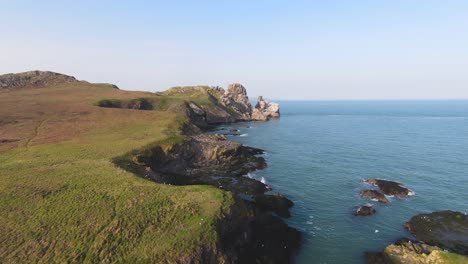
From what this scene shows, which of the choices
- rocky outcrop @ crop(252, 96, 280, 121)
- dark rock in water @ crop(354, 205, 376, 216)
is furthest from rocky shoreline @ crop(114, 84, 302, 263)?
rocky outcrop @ crop(252, 96, 280, 121)

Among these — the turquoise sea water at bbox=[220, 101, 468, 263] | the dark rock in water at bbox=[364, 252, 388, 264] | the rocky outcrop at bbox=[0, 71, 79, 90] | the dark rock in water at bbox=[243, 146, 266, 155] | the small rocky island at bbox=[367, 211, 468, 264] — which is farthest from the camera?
the rocky outcrop at bbox=[0, 71, 79, 90]

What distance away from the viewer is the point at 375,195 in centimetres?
5075

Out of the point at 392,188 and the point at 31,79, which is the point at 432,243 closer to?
the point at 392,188

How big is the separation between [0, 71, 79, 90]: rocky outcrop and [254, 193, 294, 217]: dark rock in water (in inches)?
5368

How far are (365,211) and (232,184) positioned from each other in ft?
72.4

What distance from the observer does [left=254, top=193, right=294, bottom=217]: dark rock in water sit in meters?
44.9

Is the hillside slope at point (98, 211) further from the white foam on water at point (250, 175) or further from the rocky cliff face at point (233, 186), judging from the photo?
the white foam on water at point (250, 175)

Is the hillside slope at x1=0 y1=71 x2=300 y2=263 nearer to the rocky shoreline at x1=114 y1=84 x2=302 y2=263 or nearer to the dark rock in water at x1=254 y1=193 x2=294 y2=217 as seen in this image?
the rocky shoreline at x1=114 y1=84 x2=302 y2=263

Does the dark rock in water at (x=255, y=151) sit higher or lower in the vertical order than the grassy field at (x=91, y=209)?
lower

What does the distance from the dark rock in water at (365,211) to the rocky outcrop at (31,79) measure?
14884 centimetres

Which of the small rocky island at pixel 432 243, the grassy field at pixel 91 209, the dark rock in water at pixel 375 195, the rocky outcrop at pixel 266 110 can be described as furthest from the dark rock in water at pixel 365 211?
the rocky outcrop at pixel 266 110

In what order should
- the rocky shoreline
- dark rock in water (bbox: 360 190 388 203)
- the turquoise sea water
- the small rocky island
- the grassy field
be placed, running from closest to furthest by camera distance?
the grassy field, the small rocky island, the rocky shoreline, the turquoise sea water, dark rock in water (bbox: 360 190 388 203)

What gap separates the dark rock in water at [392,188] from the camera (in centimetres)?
5226

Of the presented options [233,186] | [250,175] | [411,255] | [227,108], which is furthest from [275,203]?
[227,108]
